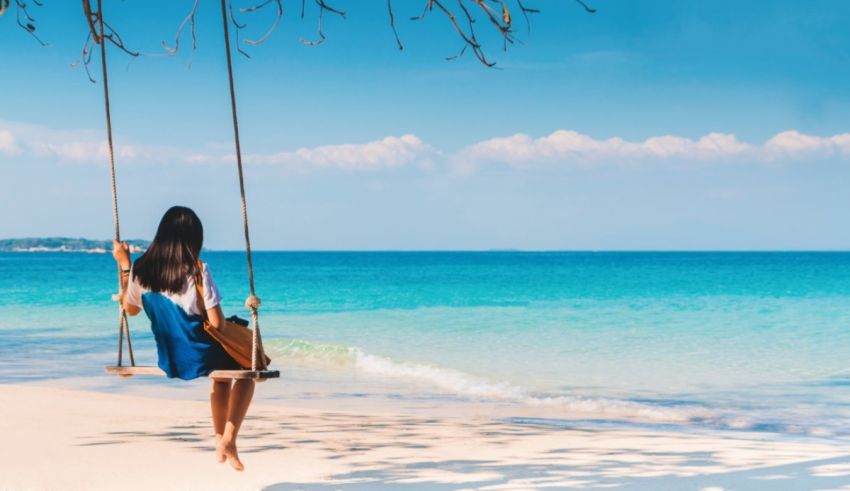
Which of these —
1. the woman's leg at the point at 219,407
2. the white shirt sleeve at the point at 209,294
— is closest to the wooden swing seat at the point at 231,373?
the white shirt sleeve at the point at 209,294

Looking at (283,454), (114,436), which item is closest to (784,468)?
(283,454)

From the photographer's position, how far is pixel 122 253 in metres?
4.05

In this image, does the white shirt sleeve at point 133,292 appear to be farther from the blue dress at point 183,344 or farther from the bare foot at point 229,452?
the bare foot at point 229,452

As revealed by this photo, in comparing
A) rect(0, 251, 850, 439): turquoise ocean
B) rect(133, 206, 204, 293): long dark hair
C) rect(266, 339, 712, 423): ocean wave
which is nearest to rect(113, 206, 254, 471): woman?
rect(133, 206, 204, 293): long dark hair

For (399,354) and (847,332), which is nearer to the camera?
(399,354)

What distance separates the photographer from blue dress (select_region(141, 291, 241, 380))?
3.85m

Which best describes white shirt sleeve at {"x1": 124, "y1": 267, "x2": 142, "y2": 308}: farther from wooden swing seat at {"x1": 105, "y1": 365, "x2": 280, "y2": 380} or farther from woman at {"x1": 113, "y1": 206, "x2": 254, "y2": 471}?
wooden swing seat at {"x1": 105, "y1": 365, "x2": 280, "y2": 380}

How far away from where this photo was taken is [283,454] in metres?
5.83

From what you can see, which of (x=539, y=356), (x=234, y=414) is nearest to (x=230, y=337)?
(x=234, y=414)

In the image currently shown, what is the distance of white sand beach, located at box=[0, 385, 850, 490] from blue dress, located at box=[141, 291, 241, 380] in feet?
4.19

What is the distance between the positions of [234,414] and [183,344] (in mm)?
372

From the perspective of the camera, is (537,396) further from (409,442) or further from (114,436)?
(114,436)

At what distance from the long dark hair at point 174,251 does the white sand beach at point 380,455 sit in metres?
1.49

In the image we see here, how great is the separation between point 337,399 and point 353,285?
95.3 ft
